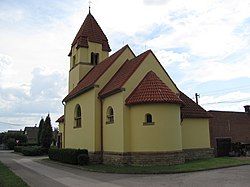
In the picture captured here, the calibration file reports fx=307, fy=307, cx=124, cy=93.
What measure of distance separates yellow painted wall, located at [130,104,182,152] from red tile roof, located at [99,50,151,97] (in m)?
2.29

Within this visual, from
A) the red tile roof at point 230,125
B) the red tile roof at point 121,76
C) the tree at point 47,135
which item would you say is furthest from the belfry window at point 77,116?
the tree at point 47,135

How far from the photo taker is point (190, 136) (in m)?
25.8

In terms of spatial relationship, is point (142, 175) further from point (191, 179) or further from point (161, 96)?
point (161, 96)

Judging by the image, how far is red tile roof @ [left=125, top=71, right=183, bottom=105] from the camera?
20844 mm

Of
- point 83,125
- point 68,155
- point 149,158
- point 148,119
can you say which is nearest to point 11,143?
point 83,125

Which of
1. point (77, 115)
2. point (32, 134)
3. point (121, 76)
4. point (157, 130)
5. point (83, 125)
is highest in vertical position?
point (121, 76)

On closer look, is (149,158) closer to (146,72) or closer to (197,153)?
(146,72)

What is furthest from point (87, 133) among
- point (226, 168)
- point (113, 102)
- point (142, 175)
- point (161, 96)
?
point (226, 168)

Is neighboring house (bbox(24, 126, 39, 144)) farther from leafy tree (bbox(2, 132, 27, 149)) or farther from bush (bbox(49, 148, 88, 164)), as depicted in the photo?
bush (bbox(49, 148, 88, 164))

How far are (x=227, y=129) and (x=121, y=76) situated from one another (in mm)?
15209

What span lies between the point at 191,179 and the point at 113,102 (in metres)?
10.1

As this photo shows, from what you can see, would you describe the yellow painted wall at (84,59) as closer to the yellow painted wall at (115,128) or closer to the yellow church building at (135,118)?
the yellow church building at (135,118)

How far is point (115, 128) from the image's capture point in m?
22.5

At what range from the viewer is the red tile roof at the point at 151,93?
20844mm
